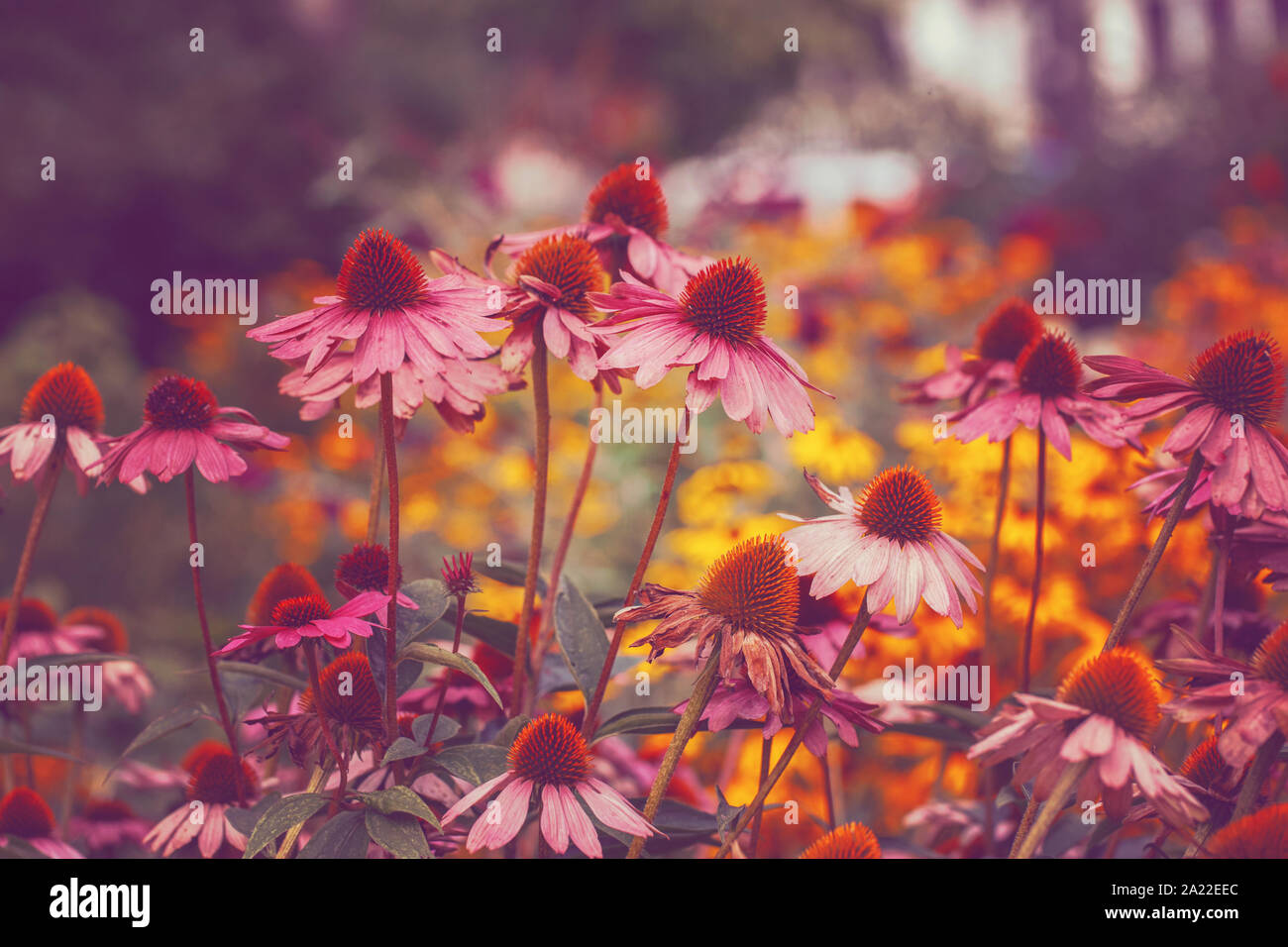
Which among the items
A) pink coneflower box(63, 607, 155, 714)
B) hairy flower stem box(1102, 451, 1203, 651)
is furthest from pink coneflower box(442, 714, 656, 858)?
pink coneflower box(63, 607, 155, 714)

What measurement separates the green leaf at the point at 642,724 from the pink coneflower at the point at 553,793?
0.23 feet

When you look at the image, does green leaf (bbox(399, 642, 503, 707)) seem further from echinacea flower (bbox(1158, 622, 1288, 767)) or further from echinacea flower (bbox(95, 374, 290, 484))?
echinacea flower (bbox(1158, 622, 1288, 767))

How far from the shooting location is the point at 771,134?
6.77 meters

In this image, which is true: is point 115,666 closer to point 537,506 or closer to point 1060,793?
point 537,506

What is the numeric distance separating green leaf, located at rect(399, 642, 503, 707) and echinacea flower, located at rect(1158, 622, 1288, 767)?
48 centimetres

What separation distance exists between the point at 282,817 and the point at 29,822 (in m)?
0.34

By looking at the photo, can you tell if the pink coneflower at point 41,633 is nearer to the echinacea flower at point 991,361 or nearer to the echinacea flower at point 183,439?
the echinacea flower at point 183,439

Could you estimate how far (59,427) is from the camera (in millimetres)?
931

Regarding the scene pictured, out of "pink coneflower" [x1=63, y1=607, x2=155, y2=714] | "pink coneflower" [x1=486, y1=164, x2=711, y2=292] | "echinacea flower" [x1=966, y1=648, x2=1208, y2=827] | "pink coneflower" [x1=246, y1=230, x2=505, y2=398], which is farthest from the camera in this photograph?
"pink coneflower" [x1=63, y1=607, x2=155, y2=714]

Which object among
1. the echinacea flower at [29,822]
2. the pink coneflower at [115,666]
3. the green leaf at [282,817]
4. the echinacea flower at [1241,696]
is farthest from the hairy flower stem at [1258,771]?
the pink coneflower at [115,666]

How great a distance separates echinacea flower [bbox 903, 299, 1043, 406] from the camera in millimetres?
1077

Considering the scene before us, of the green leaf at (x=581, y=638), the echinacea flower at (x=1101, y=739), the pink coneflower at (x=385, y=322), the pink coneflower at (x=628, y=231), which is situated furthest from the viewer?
the pink coneflower at (x=628, y=231)

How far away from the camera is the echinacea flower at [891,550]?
2.37 ft
